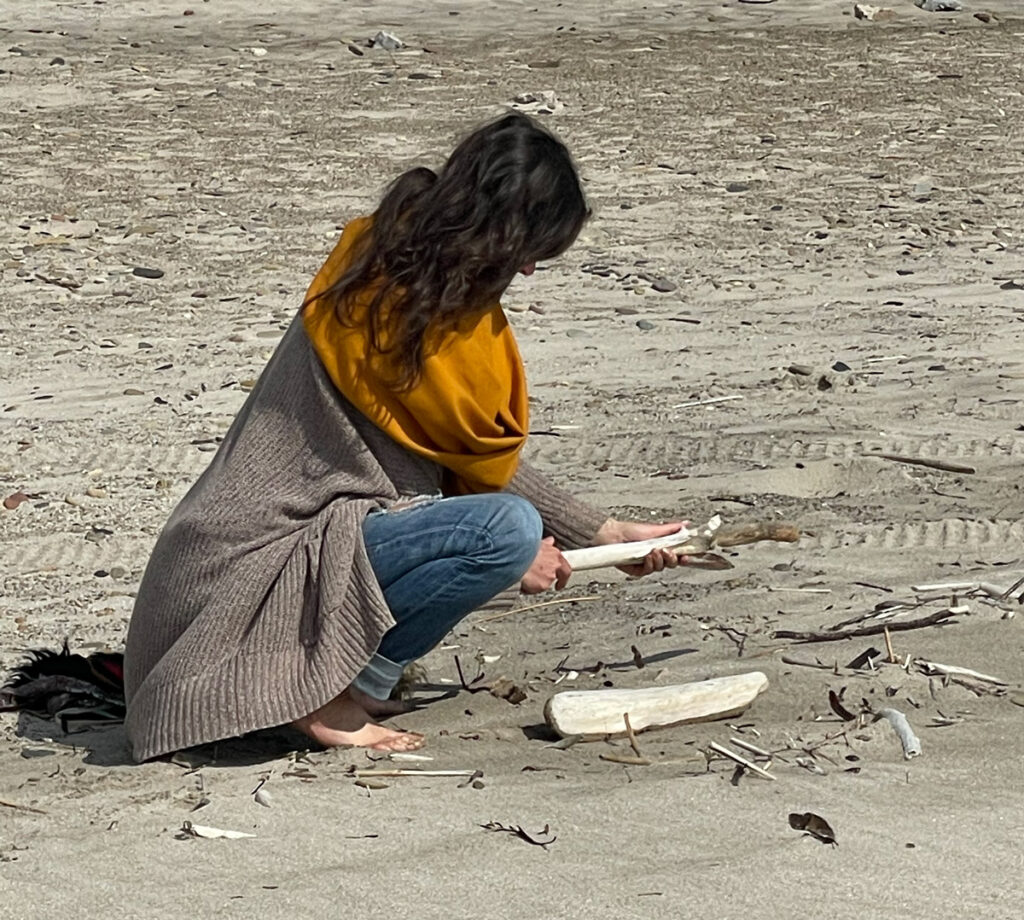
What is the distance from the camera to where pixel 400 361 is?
362 centimetres

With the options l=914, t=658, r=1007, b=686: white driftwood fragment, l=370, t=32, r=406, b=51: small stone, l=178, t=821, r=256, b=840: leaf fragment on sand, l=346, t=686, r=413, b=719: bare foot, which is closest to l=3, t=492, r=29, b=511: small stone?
l=346, t=686, r=413, b=719: bare foot

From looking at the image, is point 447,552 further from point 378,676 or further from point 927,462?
point 927,462

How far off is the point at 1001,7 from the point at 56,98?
7.27m

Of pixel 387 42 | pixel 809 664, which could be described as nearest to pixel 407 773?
pixel 809 664

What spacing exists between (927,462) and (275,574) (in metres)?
3.04

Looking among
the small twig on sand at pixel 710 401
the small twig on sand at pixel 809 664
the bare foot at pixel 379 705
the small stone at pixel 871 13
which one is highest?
the small stone at pixel 871 13

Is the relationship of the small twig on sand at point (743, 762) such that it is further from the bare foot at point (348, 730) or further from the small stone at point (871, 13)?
the small stone at point (871, 13)

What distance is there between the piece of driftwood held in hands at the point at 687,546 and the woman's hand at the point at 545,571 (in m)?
0.07

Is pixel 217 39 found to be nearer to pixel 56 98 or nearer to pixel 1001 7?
pixel 56 98

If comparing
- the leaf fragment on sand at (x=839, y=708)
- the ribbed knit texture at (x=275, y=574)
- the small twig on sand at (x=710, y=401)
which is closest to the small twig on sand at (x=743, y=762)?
the leaf fragment on sand at (x=839, y=708)

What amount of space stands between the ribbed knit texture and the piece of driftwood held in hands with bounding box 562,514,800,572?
0.50m

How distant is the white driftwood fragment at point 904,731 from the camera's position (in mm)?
3740

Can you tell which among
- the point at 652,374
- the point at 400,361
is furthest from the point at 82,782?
the point at 652,374

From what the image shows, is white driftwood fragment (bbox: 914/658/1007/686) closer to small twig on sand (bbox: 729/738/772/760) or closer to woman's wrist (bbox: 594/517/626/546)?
small twig on sand (bbox: 729/738/772/760)
